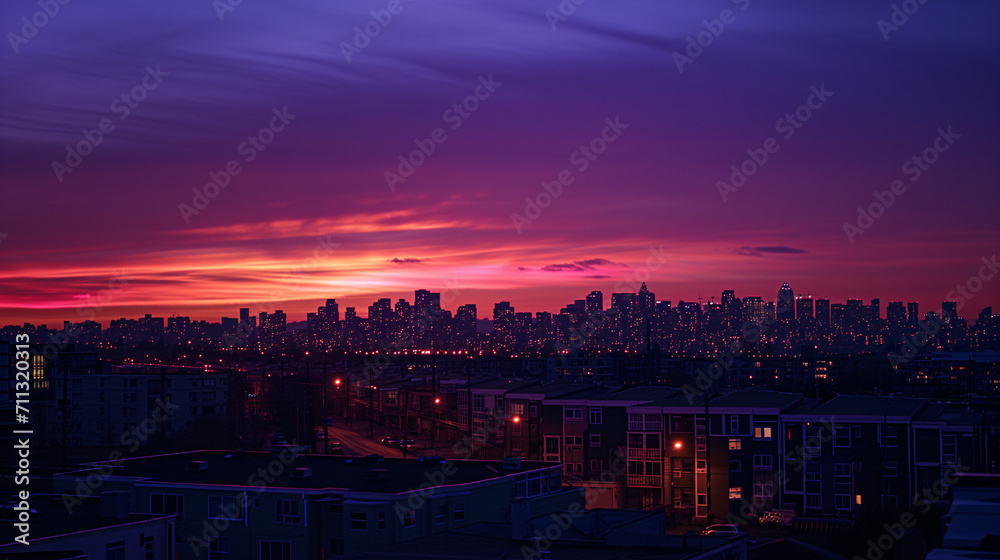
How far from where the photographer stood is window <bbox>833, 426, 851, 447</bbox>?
35.9 metres

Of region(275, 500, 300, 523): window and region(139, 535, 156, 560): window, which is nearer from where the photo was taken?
region(139, 535, 156, 560): window

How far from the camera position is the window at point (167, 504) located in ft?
78.0

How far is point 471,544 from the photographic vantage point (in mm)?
15898

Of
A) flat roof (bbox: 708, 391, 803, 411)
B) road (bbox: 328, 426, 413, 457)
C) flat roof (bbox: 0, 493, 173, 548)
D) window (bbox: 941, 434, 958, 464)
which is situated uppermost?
flat roof (bbox: 708, 391, 803, 411)

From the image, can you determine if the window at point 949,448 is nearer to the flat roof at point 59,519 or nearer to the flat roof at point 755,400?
the flat roof at point 755,400

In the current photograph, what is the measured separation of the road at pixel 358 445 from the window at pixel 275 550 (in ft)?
75.7

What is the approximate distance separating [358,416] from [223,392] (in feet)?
96.8

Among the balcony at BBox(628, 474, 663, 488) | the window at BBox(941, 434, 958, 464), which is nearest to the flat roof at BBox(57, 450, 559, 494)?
the balcony at BBox(628, 474, 663, 488)

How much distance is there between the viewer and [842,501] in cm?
3569

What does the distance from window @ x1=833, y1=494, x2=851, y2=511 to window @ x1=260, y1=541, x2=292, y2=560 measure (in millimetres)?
21660

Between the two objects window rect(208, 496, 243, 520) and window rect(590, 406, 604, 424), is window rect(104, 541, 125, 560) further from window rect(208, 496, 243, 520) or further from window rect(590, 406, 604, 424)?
window rect(590, 406, 604, 424)

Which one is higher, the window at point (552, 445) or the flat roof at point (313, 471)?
the flat roof at point (313, 471)

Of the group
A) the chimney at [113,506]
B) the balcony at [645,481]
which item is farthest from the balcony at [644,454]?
the chimney at [113,506]

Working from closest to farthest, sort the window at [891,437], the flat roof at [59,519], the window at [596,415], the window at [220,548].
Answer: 1. the flat roof at [59,519]
2. the window at [220,548]
3. the window at [891,437]
4. the window at [596,415]
